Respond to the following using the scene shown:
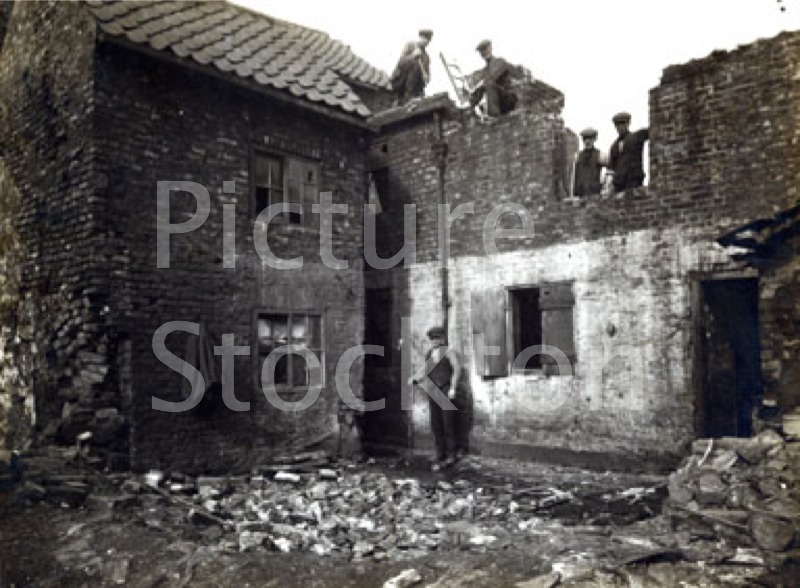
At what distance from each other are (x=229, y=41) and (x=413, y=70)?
4.84 m

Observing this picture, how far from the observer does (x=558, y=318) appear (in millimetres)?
9695

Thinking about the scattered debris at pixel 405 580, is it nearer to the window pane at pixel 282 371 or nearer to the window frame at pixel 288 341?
the window frame at pixel 288 341

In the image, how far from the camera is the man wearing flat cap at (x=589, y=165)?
10.0 m

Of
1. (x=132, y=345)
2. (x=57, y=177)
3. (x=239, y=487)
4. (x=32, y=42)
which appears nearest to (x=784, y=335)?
(x=239, y=487)

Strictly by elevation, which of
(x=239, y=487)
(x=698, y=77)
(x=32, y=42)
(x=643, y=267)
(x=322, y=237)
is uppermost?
(x=32, y=42)

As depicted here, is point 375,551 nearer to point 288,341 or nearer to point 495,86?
point 288,341

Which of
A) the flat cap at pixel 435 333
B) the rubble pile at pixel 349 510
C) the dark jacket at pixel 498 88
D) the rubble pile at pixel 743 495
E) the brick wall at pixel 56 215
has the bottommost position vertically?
the rubble pile at pixel 349 510

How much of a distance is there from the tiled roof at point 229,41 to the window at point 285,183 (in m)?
1.10

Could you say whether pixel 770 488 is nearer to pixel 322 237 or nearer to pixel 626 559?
pixel 626 559

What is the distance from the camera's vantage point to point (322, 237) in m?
11.0

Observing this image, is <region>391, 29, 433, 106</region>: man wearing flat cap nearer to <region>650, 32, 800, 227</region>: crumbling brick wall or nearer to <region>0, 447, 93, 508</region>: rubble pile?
<region>650, 32, 800, 227</region>: crumbling brick wall

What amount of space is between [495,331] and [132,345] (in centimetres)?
547

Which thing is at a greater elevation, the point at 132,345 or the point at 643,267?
the point at 643,267

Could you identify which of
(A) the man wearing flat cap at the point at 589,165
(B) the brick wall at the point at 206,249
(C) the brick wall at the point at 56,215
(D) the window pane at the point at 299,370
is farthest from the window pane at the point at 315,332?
(A) the man wearing flat cap at the point at 589,165
